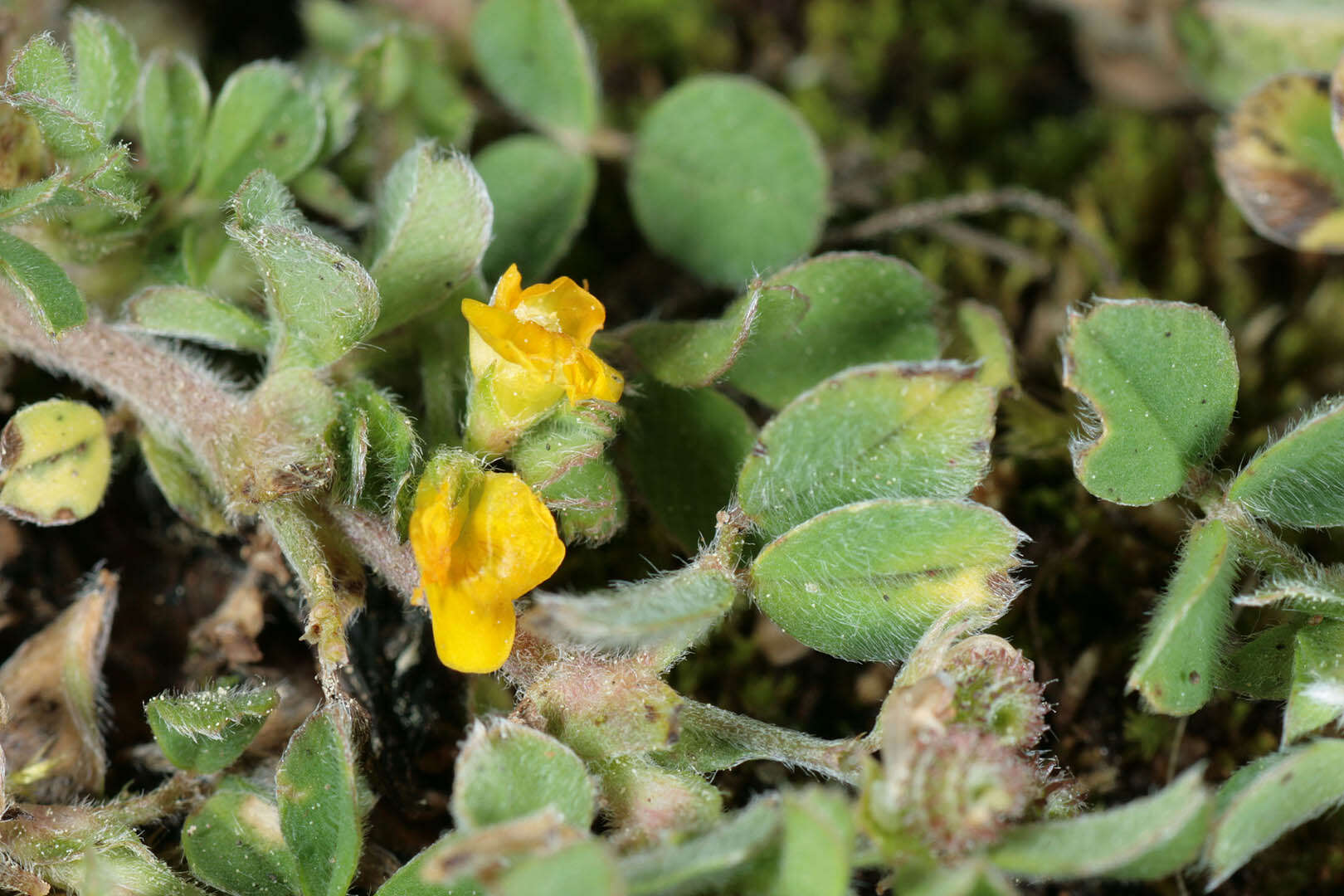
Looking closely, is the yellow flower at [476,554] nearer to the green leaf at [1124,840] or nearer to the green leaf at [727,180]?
the green leaf at [1124,840]

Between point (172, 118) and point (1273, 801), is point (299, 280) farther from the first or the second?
point (1273, 801)

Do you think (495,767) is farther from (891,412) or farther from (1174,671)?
(1174,671)

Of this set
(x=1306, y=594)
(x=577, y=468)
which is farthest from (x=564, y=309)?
(x=1306, y=594)

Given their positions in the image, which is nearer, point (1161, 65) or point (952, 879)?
point (952, 879)

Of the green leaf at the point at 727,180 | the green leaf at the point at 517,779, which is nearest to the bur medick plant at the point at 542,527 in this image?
the green leaf at the point at 517,779

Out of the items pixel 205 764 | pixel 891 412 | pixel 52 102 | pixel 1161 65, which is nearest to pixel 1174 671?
pixel 891 412

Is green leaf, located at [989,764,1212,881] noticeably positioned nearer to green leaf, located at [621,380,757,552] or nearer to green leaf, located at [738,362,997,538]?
green leaf, located at [738,362,997,538]
